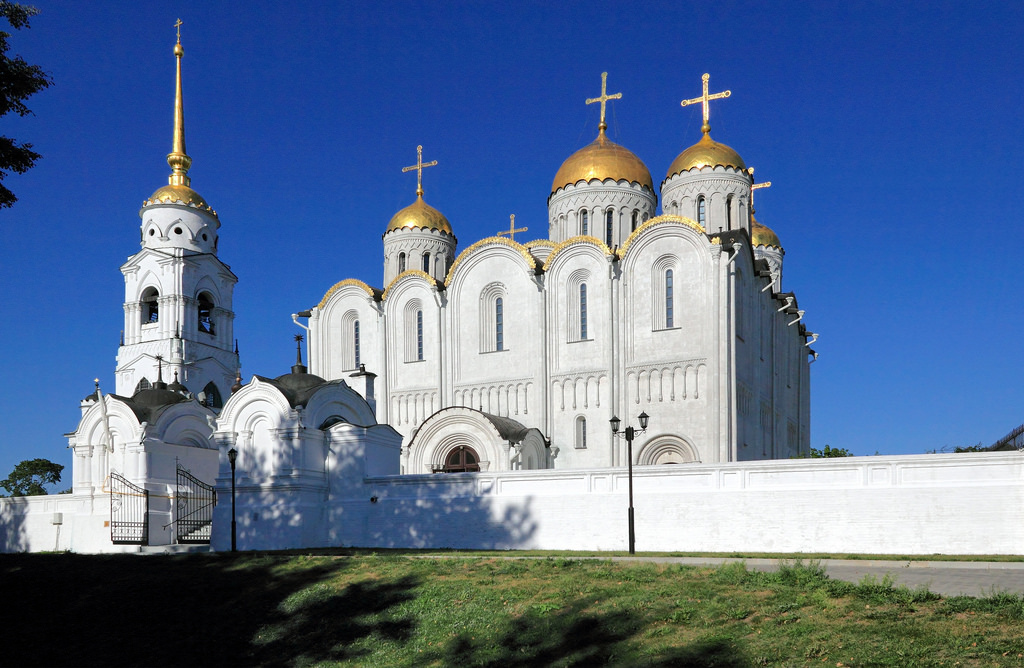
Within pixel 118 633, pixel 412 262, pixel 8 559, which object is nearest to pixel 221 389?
pixel 412 262

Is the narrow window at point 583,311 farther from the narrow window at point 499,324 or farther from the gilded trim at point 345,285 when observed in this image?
the gilded trim at point 345,285

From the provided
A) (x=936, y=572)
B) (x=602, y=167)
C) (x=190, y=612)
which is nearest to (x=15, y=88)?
(x=190, y=612)

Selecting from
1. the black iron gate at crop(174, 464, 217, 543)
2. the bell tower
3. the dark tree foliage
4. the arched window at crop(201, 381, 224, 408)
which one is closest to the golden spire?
the bell tower

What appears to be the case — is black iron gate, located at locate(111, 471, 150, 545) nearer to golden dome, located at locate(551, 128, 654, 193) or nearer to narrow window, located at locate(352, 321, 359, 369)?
narrow window, located at locate(352, 321, 359, 369)

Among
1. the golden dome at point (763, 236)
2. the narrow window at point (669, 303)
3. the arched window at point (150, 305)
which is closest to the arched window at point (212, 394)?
the arched window at point (150, 305)

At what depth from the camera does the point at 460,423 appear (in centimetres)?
3366

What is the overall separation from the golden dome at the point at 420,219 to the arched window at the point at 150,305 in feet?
34.2

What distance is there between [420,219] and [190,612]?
92.0 ft

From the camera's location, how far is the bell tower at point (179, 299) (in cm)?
4281

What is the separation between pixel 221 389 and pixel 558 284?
17.6 m

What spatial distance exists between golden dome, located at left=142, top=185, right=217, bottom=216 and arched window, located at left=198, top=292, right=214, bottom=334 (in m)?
3.86

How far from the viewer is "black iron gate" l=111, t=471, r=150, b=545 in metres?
29.0

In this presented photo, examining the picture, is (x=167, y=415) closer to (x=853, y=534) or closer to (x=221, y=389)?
(x=221, y=389)

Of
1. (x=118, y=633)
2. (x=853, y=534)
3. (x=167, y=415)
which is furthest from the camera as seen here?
(x=167, y=415)
